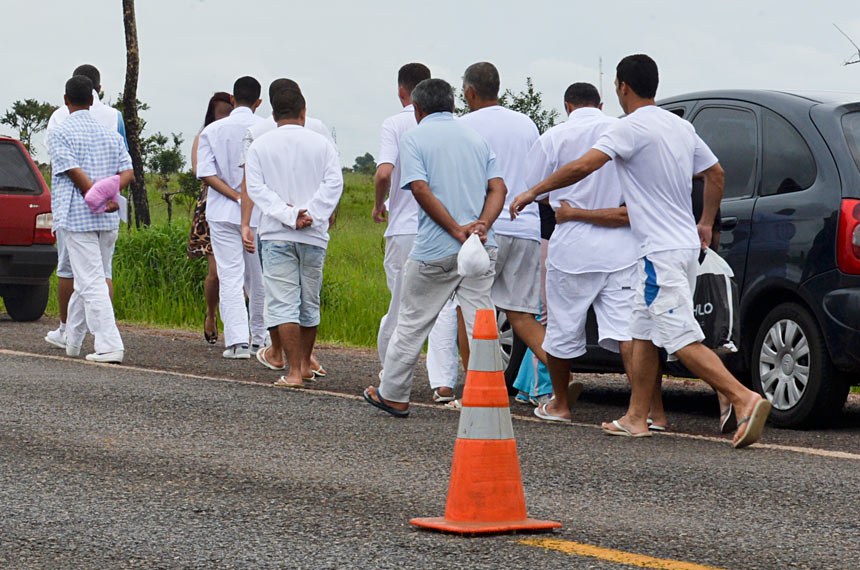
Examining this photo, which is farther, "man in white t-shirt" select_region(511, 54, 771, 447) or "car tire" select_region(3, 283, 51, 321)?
"car tire" select_region(3, 283, 51, 321)

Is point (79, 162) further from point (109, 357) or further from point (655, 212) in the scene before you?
point (655, 212)

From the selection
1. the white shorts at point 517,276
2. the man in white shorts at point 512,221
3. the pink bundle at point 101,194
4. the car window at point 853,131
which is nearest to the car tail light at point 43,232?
the pink bundle at point 101,194

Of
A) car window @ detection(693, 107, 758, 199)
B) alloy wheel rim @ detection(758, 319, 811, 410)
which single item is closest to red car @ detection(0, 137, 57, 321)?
car window @ detection(693, 107, 758, 199)

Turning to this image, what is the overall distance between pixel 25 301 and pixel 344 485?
10403mm

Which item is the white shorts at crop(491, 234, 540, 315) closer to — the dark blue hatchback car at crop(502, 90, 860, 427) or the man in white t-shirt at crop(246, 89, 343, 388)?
the dark blue hatchback car at crop(502, 90, 860, 427)

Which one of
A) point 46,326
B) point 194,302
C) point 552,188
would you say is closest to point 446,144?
point 552,188

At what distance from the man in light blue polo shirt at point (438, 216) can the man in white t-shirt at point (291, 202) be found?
1.54m

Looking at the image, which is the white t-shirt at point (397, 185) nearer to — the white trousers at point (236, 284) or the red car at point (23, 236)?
the white trousers at point (236, 284)

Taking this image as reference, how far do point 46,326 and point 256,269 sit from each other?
3.77m

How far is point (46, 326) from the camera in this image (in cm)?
1553

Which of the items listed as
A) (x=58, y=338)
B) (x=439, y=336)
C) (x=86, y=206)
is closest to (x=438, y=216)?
(x=439, y=336)

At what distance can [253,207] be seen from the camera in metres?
11.5

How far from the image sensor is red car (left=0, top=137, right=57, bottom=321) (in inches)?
626

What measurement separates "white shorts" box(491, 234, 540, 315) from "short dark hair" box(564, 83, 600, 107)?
83cm
